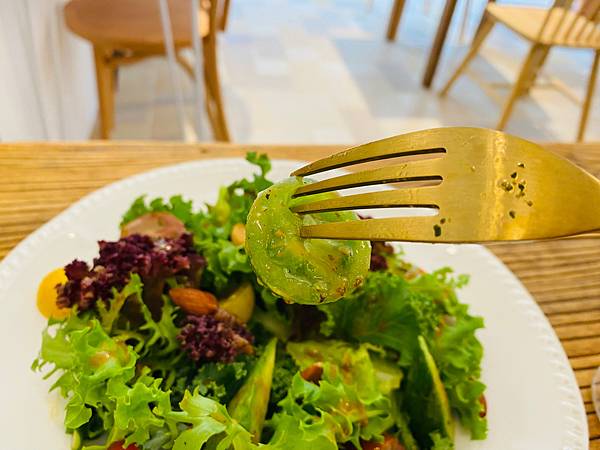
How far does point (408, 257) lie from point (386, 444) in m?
0.40

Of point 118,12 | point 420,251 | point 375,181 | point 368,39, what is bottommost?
point 368,39

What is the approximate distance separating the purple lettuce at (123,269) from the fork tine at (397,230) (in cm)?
42

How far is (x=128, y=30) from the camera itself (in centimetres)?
228

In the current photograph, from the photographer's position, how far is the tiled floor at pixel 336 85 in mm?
3371

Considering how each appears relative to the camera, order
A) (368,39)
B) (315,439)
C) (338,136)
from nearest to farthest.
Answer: (315,439), (338,136), (368,39)

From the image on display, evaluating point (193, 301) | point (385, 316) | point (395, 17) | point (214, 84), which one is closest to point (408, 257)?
point (385, 316)

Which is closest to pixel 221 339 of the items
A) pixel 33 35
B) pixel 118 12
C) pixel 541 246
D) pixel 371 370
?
pixel 371 370

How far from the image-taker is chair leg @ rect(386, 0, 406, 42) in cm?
476

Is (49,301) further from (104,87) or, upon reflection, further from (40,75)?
(104,87)

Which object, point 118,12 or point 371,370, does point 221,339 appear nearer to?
point 371,370

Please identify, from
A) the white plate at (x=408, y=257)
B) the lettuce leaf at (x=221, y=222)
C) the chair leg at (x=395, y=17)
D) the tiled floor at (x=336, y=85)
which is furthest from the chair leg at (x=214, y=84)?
the chair leg at (x=395, y=17)

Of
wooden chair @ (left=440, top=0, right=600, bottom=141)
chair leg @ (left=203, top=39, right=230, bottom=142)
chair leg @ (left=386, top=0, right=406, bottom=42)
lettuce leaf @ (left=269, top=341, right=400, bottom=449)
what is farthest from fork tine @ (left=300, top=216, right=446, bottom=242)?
chair leg @ (left=386, top=0, right=406, bottom=42)

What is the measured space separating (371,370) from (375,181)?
0.42 m

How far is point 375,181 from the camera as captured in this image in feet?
1.56
